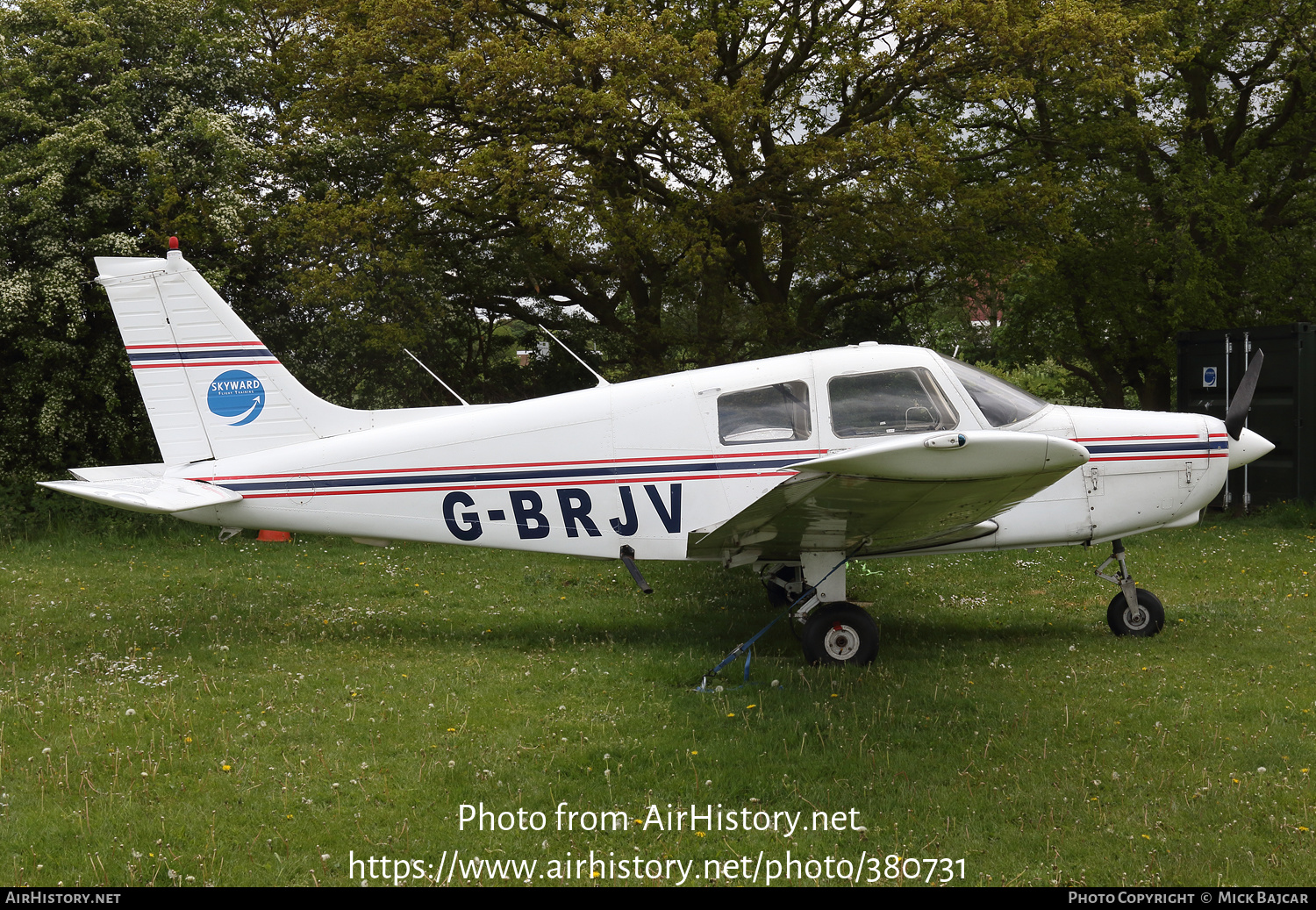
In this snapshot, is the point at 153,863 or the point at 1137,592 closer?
the point at 153,863

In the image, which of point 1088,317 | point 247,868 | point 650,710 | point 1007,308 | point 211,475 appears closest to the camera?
point 247,868

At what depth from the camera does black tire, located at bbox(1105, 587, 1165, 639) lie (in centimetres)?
724

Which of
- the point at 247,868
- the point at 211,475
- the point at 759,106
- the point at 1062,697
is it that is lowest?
the point at 1062,697

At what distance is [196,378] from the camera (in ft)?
24.7

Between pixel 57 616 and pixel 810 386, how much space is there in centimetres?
656

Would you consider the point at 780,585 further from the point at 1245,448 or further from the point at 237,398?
the point at 237,398

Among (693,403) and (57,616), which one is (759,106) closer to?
(693,403)

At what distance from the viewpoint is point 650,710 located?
554 cm

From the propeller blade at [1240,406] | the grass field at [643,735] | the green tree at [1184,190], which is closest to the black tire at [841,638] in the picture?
the grass field at [643,735]

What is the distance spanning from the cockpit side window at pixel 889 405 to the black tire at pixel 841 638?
1254 millimetres

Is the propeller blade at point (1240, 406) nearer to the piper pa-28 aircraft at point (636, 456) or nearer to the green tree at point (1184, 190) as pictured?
the piper pa-28 aircraft at point (636, 456)

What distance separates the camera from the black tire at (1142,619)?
7242 millimetres

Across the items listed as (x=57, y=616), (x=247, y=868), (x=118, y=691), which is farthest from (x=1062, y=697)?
(x=57, y=616)

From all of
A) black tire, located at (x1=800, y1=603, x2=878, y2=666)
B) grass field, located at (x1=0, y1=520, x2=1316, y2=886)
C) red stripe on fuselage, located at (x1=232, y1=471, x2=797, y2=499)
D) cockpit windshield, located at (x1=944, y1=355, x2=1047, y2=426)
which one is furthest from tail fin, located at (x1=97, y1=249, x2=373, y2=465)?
cockpit windshield, located at (x1=944, y1=355, x2=1047, y2=426)
